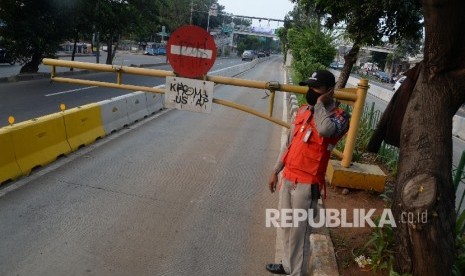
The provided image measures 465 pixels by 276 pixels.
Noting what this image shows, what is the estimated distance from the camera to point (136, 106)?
10.6 m

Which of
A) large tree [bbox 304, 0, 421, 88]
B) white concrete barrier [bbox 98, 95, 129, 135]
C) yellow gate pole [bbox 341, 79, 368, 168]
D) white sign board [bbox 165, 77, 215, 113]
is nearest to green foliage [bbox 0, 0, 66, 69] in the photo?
white concrete barrier [bbox 98, 95, 129, 135]

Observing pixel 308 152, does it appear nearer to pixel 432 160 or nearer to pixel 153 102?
pixel 432 160

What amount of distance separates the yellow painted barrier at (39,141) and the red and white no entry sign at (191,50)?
8.81 ft

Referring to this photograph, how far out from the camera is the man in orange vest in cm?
329

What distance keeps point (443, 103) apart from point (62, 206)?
4.27m

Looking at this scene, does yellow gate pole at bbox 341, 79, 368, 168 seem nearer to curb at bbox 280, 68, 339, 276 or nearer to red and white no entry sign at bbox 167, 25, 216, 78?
curb at bbox 280, 68, 339, 276

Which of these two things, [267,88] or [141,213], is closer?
[267,88]

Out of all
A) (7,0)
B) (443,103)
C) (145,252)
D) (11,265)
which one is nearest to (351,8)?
(443,103)

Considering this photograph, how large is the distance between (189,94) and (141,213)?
1.58 meters

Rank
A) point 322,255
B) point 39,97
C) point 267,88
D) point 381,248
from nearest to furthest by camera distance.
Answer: point 381,248 < point 322,255 < point 267,88 < point 39,97

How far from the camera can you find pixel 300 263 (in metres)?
3.61

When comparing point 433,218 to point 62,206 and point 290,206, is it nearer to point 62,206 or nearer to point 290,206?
point 290,206

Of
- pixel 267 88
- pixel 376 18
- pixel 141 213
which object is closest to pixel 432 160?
pixel 267 88

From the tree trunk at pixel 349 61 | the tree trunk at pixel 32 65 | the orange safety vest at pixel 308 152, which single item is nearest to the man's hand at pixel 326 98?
the orange safety vest at pixel 308 152
